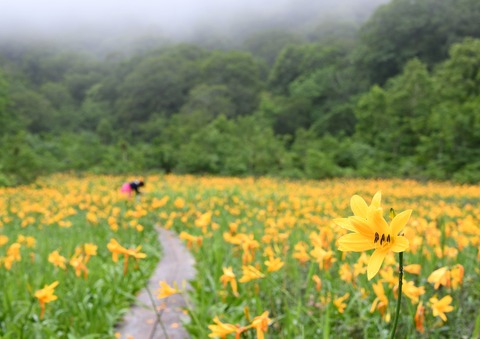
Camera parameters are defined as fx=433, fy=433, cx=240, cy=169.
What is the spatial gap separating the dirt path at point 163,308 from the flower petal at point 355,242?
1210mm

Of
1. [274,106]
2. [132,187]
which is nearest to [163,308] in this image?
[132,187]

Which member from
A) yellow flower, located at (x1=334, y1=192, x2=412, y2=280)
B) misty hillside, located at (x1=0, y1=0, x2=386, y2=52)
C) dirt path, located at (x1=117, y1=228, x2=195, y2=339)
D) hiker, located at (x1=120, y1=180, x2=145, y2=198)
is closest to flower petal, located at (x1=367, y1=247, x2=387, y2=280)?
yellow flower, located at (x1=334, y1=192, x2=412, y2=280)

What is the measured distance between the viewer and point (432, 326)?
1.78 metres

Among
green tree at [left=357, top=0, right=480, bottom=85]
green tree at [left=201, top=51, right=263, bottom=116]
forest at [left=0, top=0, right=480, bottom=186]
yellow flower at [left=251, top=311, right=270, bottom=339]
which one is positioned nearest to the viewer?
yellow flower at [left=251, top=311, right=270, bottom=339]

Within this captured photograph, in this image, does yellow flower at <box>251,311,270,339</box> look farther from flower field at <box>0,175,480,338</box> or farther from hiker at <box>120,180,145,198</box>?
hiker at <box>120,180,145,198</box>

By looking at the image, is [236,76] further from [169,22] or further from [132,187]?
[169,22]

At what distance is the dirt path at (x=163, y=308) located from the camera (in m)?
2.49

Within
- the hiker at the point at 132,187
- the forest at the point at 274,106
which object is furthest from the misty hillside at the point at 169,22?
the hiker at the point at 132,187

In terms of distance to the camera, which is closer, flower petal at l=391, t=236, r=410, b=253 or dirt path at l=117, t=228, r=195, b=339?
flower petal at l=391, t=236, r=410, b=253

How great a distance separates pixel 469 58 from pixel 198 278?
17495mm

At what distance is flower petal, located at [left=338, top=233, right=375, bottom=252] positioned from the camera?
0.68 m

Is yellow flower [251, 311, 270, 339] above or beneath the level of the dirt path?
above

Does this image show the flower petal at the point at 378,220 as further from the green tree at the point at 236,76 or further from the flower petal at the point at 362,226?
the green tree at the point at 236,76

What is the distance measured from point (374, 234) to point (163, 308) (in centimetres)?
207
